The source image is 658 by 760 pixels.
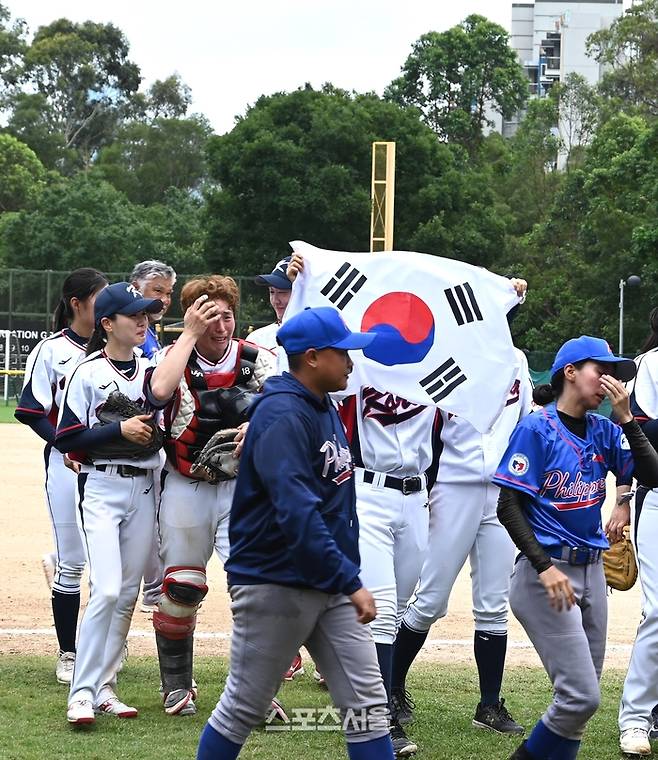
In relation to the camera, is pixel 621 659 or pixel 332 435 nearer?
pixel 332 435

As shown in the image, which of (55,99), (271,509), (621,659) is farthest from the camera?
(55,99)

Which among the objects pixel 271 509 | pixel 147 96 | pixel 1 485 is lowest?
pixel 1 485

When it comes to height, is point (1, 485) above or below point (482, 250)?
below

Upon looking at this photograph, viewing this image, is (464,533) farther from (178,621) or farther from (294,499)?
(294,499)

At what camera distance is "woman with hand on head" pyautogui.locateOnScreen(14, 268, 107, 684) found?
691 cm

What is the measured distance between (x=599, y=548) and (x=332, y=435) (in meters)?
1.37

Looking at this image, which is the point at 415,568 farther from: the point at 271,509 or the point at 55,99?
the point at 55,99

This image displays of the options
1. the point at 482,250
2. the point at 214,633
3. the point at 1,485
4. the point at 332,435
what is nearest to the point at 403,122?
the point at 482,250

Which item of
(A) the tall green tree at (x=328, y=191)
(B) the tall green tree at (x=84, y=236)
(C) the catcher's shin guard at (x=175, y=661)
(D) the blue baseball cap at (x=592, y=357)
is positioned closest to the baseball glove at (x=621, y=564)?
(D) the blue baseball cap at (x=592, y=357)

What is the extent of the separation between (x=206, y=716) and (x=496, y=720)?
1.38 meters

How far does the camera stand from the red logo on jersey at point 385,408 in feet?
19.4

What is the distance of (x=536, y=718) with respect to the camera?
6.54 metres

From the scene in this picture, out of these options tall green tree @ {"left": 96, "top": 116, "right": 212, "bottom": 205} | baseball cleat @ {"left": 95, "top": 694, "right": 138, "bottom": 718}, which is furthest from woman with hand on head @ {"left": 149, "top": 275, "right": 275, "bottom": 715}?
tall green tree @ {"left": 96, "top": 116, "right": 212, "bottom": 205}

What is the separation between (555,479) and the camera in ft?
16.7
